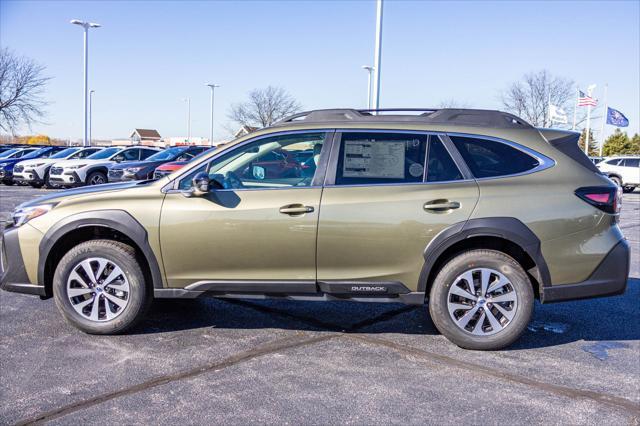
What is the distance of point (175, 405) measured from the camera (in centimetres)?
339

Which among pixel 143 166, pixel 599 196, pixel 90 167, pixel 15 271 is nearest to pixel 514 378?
pixel 599 196

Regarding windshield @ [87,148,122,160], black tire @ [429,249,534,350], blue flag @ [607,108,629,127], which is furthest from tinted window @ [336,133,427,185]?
blue flag @ [607,108,629,127]

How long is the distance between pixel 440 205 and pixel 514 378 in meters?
1.34

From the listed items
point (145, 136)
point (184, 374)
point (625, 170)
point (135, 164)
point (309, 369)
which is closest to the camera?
point (184, 374)

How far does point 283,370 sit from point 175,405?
833 millimetres

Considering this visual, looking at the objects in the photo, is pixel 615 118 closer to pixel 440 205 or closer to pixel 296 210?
pixel 440 205

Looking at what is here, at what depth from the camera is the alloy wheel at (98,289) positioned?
463cm

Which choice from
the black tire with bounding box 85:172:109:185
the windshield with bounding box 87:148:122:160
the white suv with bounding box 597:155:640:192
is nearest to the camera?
the black tire with bounding box 85:172:109:185

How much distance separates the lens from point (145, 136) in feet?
327

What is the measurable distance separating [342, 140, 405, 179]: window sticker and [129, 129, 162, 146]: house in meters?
91.1

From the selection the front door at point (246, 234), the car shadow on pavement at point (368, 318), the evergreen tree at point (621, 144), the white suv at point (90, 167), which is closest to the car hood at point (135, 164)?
the white suv at point (90, 167)

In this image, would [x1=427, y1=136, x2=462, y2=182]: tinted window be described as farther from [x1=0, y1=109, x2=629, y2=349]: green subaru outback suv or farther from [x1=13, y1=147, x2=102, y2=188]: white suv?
[x1=13, y1=147, x2=102, y2=188]: white suv

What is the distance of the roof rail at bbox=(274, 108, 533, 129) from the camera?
4719mm

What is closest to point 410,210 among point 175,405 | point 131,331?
point 175,405
